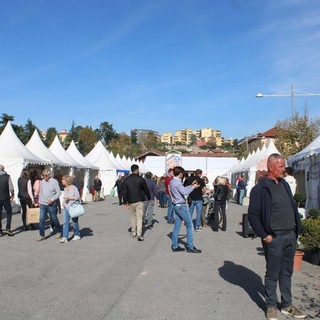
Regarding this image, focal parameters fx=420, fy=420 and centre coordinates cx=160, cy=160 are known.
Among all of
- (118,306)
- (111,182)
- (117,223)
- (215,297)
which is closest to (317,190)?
(117,223)

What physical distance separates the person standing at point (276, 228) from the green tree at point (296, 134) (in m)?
32.8

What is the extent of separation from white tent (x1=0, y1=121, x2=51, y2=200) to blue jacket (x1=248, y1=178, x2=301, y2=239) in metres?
15.2

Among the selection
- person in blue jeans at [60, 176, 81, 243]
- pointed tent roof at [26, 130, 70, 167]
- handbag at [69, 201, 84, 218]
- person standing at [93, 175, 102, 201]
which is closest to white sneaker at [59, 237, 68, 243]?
person in blue jeans at [60, 176, 81, 243]

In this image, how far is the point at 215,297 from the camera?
5.75m

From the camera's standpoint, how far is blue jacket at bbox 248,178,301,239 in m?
4.93

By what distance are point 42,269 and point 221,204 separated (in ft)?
22.1

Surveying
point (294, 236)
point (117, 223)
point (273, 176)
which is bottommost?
point (117, 223)

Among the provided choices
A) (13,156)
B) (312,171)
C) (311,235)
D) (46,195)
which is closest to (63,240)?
(46,195)

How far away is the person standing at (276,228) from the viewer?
16.2 ft

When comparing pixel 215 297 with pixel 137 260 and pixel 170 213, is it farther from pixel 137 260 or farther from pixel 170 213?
pixel 170 213

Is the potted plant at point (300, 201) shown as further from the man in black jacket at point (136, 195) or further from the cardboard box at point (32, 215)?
the cardboard box at point (32, 215)

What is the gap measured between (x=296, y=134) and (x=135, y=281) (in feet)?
111

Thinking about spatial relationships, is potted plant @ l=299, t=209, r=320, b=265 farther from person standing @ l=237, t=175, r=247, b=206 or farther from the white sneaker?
person standing @ l=237, t=175, r=247, b=206

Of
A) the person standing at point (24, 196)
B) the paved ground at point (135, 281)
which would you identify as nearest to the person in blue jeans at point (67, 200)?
the paved ground at point (135, 281)
